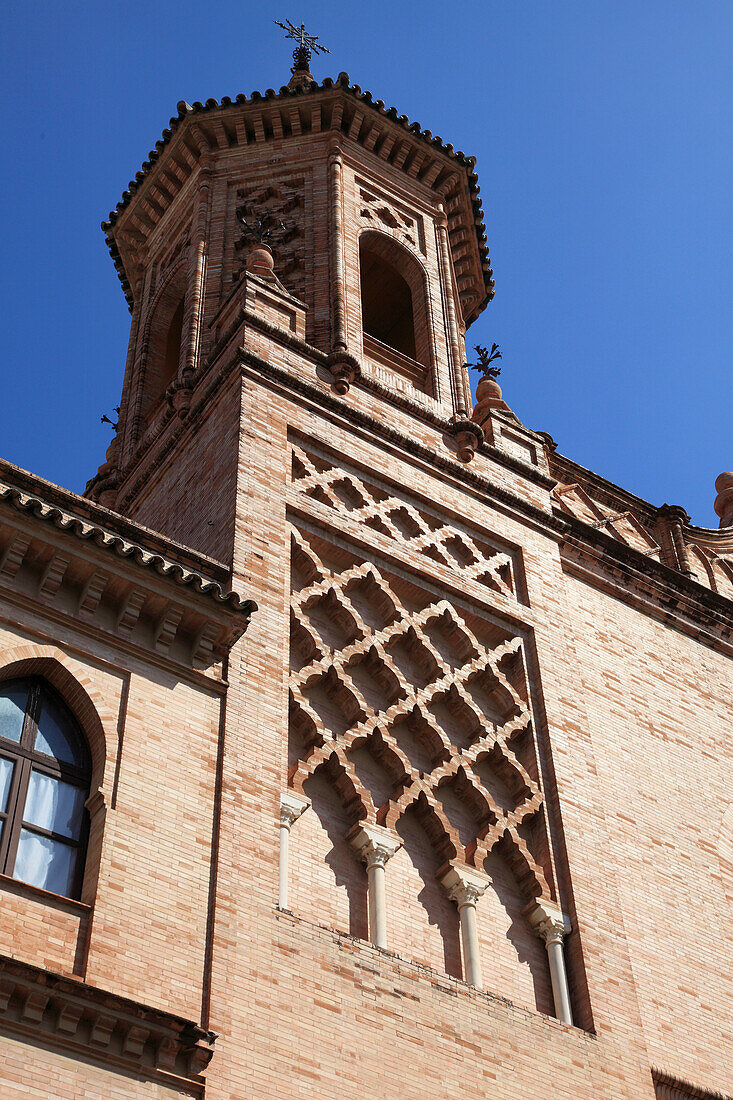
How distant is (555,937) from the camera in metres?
10.3

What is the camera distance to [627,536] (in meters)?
15.8

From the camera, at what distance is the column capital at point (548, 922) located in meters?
10.3

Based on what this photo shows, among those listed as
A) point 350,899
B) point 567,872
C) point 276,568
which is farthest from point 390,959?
point 276,568

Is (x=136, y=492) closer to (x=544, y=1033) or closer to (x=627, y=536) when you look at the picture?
(x=627, y=536)

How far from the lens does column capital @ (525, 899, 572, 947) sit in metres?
10.3

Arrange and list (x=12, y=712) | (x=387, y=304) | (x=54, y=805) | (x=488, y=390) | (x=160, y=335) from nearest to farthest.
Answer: (x=54, y=805)
(x=12, y=712)
(x=488, y=390)
(x=160, y=335)
(x=387, y=304)

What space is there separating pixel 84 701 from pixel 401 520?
4225mm

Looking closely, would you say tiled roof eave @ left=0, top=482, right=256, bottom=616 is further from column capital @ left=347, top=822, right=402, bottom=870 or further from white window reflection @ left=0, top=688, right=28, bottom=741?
column capital @ left=347, top=822, right=402, bottom=870

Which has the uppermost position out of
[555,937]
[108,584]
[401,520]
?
[401,520]

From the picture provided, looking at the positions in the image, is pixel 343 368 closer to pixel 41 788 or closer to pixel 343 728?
pixel 343 728

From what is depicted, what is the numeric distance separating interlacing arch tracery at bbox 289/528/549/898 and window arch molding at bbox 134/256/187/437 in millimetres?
5305

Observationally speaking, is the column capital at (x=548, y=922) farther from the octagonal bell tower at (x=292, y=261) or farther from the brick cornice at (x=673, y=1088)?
the octagonal bell tower at (x=292, y=261)

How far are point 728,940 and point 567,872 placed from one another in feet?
6.03

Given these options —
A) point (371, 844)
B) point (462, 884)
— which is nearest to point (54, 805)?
point (371, 844)
